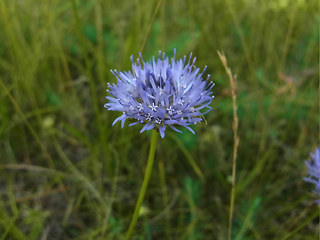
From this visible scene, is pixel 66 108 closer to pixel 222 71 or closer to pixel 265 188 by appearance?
pixel 222 71

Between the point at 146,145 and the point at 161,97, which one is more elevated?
the point at 146,145

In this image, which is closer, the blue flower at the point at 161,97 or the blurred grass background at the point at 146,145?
the blue flower at the point at 161,97

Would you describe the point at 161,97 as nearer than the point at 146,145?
Yes

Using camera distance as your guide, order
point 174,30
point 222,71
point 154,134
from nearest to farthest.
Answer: point 154,134 → point 222,71 → point 174,30

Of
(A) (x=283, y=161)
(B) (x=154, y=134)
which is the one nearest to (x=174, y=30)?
(A) (x=283, y=161)
